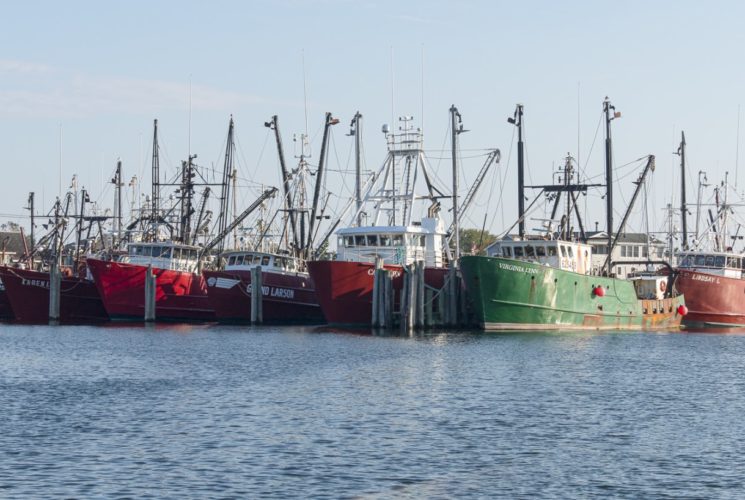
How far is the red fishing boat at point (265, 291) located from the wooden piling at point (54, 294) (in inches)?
414

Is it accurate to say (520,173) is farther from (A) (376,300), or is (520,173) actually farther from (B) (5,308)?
(B) (5,308)

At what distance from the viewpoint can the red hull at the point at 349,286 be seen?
195 ft

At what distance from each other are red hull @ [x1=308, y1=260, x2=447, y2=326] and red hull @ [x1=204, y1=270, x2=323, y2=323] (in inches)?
331

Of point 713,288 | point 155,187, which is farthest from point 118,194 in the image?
point 713,288

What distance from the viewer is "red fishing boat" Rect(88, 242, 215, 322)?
6938 centimetres

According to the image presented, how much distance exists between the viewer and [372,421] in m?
28.7

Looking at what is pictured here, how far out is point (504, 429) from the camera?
91.0 feet

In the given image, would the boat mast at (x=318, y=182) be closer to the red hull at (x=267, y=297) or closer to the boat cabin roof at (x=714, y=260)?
the red hull at (x=267, y=297)

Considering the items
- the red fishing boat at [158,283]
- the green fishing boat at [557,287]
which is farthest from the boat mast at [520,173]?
the red fishing boat at [158,283]

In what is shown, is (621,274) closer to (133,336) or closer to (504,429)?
(133,336)

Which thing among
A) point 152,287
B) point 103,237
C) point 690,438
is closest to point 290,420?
point 690,438

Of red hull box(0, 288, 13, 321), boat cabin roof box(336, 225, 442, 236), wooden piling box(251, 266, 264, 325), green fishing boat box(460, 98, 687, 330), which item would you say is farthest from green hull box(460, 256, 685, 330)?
red hull box(0, 288, 13, 321)

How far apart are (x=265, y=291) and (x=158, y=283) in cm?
689

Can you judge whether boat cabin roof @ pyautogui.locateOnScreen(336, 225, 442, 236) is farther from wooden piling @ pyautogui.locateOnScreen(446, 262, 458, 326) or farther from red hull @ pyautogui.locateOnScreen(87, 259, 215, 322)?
red hull @ pyautogui.locateOnScreen(87, 259, 215, 322)
